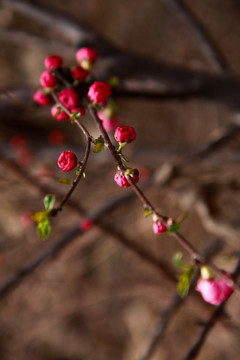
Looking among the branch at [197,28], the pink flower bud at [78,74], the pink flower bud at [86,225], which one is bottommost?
the pink flower bud at [86,225]

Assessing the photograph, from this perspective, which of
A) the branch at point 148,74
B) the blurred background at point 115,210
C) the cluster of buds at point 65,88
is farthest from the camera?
the blurred background at point 115,210

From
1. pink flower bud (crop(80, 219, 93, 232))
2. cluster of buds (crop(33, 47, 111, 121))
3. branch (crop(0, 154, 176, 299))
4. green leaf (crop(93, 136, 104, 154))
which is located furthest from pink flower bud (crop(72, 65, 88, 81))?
pink flower bud (crop(80, 219, 93, 232))

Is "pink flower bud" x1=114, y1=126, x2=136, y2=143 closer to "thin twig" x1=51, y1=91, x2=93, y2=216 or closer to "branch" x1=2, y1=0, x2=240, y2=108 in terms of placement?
"thin twig" x1=51, y1=91, x2=93, y2=216

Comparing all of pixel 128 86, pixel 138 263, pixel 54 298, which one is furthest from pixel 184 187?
pixel 54 298

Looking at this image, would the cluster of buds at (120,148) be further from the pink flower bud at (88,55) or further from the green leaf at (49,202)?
the pink flower bud at (88,55)

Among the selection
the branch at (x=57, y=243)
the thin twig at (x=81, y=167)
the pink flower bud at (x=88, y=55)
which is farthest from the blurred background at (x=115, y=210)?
the thin twig at (x=81, y=167)

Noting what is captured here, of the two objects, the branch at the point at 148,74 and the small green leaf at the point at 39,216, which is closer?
the small green leaf at the point at 39,216

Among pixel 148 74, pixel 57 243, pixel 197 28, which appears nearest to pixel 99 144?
pixel 148 74

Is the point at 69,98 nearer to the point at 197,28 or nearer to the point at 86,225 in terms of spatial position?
A: the point at 86,225

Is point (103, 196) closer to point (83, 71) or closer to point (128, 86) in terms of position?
point (128, 86)
